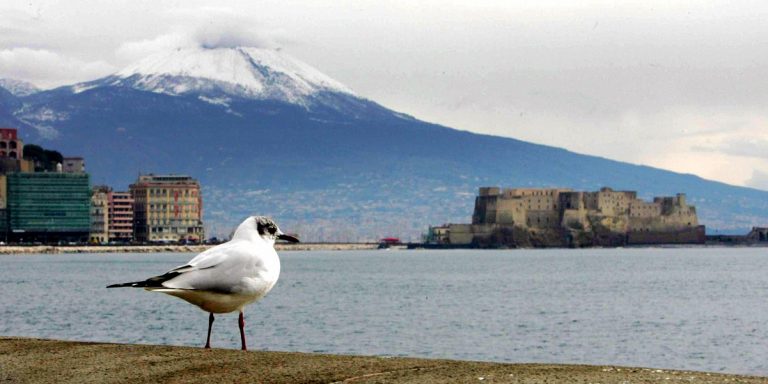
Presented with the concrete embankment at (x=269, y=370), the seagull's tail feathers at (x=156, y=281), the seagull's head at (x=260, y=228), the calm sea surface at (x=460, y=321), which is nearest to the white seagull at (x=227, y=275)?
the seagull's tail feathers at (x=156, y=281)

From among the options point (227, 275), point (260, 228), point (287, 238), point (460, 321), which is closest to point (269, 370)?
point (227, 275)

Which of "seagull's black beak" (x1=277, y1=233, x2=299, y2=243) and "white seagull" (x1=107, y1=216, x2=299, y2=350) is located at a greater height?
"seagull's black beak" (x1=277, y1=233, x2=299, y2=243)

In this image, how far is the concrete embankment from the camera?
29.3 feet

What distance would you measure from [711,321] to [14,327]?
24.2 metres

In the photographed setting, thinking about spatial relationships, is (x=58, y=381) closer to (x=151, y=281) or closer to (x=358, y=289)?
(x=151, y=281)

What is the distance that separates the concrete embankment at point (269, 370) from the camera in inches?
351

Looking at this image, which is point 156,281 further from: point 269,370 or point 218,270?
point 269,370

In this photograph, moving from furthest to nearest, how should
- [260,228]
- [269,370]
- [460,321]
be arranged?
[460,321], [260,228], [269,370]

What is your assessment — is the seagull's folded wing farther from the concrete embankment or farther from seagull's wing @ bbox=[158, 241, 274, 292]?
the concrete embankment

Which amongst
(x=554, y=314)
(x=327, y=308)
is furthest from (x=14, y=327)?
(x=554, y=314)

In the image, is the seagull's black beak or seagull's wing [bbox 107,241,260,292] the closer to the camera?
seagull's wing [bbox 107,241,260,292]

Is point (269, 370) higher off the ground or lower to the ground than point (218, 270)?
lower

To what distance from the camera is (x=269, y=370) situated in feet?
30.9

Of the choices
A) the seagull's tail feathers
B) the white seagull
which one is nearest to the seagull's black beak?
the white seagull
